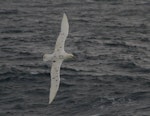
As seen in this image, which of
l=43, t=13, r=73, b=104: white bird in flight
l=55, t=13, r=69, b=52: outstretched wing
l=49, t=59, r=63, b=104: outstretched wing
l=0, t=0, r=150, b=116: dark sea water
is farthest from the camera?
l=0, t=0, r=150, b=116: dark sea water

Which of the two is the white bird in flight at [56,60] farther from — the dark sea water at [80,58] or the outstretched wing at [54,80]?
the dark sea water at [80,58]

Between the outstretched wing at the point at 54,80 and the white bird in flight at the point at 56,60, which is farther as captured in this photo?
the white bird in flight at the point at 56,60

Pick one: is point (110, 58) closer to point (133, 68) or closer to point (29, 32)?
point (133, 68)

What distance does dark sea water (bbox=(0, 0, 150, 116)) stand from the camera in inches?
1361

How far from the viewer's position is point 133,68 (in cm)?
4088

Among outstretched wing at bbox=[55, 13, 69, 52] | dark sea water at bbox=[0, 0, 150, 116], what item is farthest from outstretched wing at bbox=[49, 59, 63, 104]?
dark sea water at bbox=[0, 0, 150, 116]

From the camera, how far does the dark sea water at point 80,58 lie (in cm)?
3456

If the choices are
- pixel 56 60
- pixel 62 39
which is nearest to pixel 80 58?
pixel 62 39

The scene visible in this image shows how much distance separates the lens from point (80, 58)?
4353 cm

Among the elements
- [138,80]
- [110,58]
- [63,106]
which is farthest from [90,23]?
[63,106]

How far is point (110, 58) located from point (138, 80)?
17.7ft

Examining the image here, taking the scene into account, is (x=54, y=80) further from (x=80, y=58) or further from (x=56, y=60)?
(x=80, y=58)

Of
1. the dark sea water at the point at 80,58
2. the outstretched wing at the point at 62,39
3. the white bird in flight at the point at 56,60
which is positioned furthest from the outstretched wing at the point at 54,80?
the dark sea water at the point at 80,58

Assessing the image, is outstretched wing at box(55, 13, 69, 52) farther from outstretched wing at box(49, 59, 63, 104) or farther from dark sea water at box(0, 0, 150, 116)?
dark sea water at box(0, 0, 150, 116)
